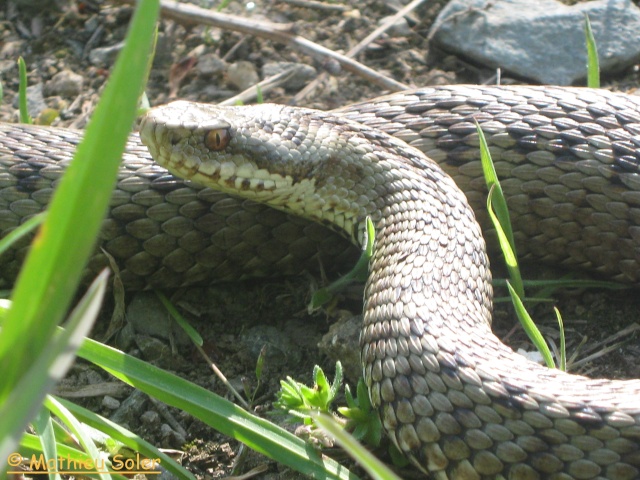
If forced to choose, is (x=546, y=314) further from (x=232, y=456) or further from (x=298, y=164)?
(x=232, y=456)

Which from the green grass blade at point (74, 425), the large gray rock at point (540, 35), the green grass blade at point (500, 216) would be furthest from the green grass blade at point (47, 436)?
the large gray rock at point (540, 35)

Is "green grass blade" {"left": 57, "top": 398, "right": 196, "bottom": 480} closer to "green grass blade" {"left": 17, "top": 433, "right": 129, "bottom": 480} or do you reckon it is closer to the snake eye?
"green grass blade" {"left": 17, "top": 433, "right": 129, "bottom": 480}

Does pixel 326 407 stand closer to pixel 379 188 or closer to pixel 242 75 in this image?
pixel 379 188

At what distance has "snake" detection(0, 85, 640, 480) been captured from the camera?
3.57 meters

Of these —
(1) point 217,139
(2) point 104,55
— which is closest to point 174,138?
(1) point 217,139

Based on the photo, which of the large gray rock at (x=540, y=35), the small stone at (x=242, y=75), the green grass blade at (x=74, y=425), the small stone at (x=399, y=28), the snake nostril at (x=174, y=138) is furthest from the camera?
the small stone at (x=399, y=28)

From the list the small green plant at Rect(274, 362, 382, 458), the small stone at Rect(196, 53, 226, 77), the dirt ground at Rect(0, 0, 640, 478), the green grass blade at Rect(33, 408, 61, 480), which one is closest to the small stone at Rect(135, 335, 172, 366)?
the dirt ground at Rect(0, 0, 640, 478)

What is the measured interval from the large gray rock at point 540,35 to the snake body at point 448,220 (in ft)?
3.80

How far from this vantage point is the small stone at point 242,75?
555 centimetres

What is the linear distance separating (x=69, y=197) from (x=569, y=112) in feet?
10.5

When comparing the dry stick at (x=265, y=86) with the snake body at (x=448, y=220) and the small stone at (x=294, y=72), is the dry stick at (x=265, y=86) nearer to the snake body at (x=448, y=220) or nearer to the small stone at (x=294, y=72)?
the small stone at (x=294, y=72)

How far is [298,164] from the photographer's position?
3.91 meters

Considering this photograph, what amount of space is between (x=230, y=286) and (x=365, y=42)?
2.39 metres

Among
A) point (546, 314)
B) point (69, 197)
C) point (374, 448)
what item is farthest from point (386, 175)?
point (69, 197)
